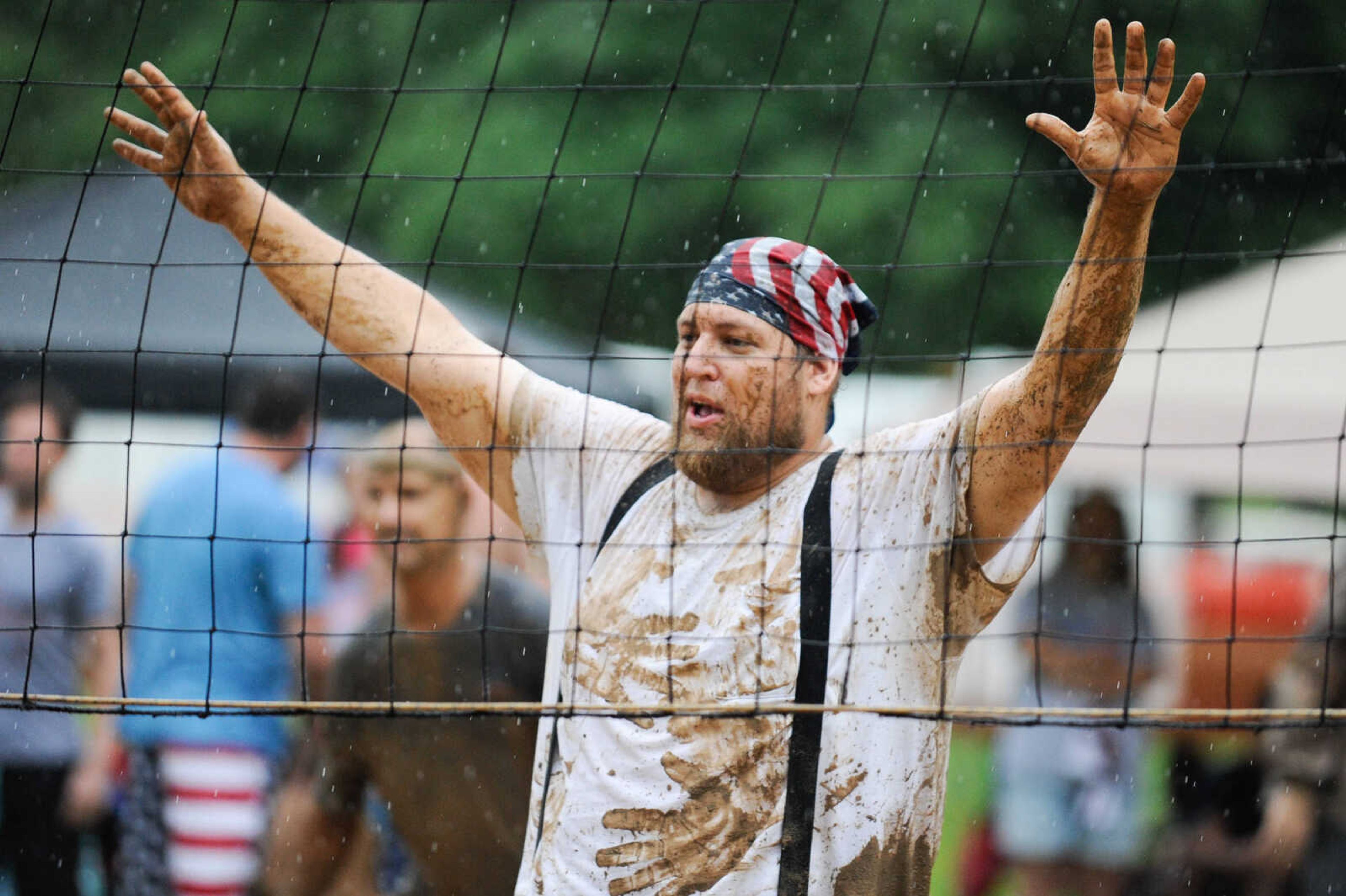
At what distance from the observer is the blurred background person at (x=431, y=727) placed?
413 centimetres

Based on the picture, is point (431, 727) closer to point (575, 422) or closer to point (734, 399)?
point (575, 422)

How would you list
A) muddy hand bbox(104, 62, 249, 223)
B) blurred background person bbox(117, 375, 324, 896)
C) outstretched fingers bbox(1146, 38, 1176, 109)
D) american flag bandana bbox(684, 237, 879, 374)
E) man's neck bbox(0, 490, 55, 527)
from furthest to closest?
man's neck bbox(0, 490, 55, 527), blurred background person bbox(117, 375, 324, 896), muddy hand bbox(104, 62, 249, 223), american flag bandana bbox(684, 237, 879, 374), outstretched fingers bbox(1146, 38, 1176, 109)

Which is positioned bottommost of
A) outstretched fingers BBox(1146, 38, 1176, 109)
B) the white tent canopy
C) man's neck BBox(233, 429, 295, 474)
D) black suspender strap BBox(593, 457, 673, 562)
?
black suspender strap BBox(593, 457, 673, 562)

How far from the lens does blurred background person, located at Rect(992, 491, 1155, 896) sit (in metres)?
4.73

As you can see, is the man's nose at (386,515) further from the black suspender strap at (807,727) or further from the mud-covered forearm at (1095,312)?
the mud-covered forearm at (1095,312)

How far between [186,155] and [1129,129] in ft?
5.82

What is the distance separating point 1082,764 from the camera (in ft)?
15.5

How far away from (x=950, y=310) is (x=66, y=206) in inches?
165

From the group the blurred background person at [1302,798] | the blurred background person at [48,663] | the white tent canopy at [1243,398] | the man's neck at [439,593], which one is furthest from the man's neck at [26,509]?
the white tent canopy at [1243,398]

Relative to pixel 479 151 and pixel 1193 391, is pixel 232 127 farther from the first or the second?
pixel 1193 391

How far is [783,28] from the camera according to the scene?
7195 mm

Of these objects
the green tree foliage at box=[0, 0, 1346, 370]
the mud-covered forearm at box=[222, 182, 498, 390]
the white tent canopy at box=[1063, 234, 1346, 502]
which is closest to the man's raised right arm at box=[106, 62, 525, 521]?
the mud-covered forearm at box=[222, 182, 498, 390]

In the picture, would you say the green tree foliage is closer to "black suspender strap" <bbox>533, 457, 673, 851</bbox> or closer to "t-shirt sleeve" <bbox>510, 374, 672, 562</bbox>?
"t-shirt sleeve" <bbox>510, 374, 672, 562</bbox>

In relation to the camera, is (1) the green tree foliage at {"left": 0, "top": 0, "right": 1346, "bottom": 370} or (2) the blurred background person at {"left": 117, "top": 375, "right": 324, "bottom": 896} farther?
(1) the green tree foliage at {"left": 0, "top": 0, "right": 1346, "bottom": 370}
